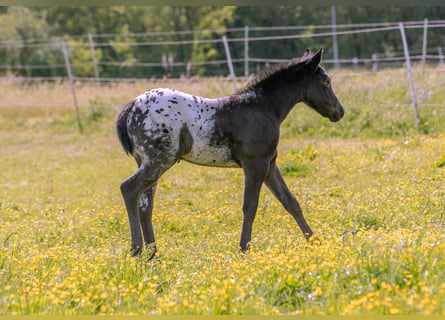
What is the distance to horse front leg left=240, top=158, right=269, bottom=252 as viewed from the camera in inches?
220

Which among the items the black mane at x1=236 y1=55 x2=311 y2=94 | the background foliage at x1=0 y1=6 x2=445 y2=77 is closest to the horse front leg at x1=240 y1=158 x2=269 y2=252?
the black mane at x1=236 y1=55 x2=311 y2=94

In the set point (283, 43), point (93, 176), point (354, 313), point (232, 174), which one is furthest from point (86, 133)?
point (283, 43)

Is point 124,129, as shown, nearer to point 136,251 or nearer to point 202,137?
point 202,137

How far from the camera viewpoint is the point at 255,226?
6.88 metres

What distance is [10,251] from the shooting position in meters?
5.79

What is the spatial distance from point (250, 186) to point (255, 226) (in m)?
1.35

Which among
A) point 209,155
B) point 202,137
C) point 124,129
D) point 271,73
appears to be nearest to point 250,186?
point 209,155

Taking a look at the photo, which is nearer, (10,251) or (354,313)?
(354,313)

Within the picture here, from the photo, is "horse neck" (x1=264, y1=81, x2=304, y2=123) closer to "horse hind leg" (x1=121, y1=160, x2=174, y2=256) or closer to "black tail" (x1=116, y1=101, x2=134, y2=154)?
"horse hind leg" (x1=121, y1=160, x2=174, y2=256)

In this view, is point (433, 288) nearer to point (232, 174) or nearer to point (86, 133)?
point (232, 174)

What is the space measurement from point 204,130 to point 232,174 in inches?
164

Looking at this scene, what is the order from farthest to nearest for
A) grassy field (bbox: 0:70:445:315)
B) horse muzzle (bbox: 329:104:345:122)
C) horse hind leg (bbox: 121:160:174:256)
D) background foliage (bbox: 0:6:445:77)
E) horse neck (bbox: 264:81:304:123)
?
background foliage (bbox: 0:6:445:77) < horse muzzle (bbox: 329:104:345:122) < horse neck (bbox: 264:81:304:123) < horse hind leg (bbox: 121:160:174:256) < grassy field (bbox: 0:70:445:315)

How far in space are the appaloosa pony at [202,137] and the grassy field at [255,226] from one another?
19.6 inches

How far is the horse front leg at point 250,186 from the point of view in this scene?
560 cm
